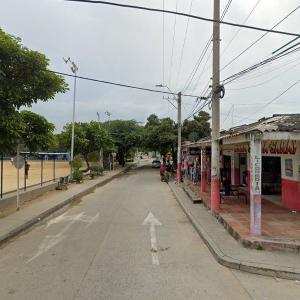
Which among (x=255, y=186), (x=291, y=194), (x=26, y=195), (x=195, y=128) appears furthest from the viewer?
(x=195, y=128)

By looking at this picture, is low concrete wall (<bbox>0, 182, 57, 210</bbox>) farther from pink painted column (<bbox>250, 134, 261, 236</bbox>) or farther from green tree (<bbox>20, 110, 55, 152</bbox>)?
pink painted column (<bbox>250, 134, 261, 236</bbox>)

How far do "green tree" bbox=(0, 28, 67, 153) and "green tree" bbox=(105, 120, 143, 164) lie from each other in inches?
2075

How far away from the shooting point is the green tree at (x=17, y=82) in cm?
1358

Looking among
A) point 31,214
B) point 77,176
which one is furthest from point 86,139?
point 31,214

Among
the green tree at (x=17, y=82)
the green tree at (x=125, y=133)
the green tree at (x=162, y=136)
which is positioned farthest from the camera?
the green tree at (x=125, y=133)

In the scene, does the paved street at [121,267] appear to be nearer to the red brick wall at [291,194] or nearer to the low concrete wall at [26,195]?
the red brick wall at [291,194]

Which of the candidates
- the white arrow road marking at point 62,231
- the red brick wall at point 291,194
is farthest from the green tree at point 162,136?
the red brick wall at point 291,194

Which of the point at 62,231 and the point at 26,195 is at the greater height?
the point at 26,195

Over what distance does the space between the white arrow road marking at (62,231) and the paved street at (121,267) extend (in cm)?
3

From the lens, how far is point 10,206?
63.4ft

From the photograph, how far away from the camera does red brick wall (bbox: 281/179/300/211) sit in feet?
→ 51.2

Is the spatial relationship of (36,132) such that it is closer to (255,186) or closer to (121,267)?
(255,186)

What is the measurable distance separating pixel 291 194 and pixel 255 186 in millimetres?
5709

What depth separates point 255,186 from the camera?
11.1 m
